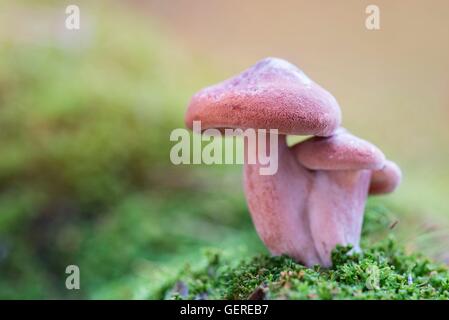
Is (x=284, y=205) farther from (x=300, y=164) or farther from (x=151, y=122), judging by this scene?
(x=151, y=122)

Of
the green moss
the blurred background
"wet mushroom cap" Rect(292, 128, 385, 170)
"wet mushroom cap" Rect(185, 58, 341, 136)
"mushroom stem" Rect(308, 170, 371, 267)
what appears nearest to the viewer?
the green moss

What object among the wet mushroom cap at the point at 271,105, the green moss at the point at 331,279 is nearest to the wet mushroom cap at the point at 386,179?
the green moss at the point at 331,279

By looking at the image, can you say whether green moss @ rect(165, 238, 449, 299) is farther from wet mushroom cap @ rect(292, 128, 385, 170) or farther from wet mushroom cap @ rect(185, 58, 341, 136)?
wet mushroom cap @ rect(185, 58, 341, 136)

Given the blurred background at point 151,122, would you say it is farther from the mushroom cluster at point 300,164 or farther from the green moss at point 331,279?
the mushroom cluster at point 300,164

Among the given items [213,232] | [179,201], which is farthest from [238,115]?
[179,201]

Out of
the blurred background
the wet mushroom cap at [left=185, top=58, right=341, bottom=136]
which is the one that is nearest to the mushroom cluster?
the wet mushroom cap at [left=185, top=58, right=341, bottom=136]

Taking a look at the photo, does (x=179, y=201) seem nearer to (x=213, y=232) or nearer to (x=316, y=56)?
(x=213, y=232)

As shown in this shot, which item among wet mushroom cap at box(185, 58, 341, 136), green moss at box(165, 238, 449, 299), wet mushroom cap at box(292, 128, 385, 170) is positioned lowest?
green moss at box(165, 238, 449, 299)
